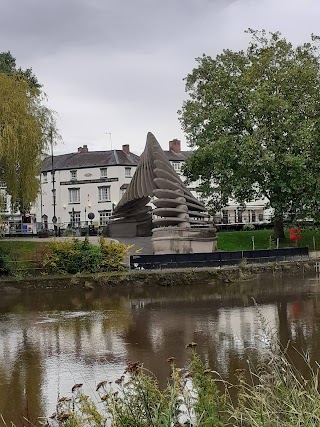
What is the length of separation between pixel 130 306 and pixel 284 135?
18626mm

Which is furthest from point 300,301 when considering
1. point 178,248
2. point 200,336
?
point 178,248

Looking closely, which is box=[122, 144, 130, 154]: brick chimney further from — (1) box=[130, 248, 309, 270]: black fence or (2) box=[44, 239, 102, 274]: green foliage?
(2) box=[44, 239, 102, 274]: green foliage

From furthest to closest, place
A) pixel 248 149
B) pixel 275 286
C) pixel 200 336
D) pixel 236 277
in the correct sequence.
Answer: pixel 248 149, pixel 236 277, pixel 275 286, pixel 200 336

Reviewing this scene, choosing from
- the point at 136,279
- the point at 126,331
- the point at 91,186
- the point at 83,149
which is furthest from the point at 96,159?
the point at 126,331

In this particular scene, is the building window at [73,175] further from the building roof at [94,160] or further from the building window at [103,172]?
the building window at [103,172]

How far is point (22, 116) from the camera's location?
26.5 meters

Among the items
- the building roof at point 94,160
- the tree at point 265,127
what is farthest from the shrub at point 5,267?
the building roof at point 94,160

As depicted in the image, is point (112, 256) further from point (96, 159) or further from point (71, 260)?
point (96, 159)

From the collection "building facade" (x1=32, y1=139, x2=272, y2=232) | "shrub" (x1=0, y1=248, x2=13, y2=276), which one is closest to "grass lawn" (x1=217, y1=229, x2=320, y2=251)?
"shrub" (x1=0, y1=248, x2=13, y2=276)

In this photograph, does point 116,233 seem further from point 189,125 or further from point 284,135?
point 284,135

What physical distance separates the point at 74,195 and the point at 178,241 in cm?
3593

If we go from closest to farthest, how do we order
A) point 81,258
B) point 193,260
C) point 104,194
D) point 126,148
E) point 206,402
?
point 206,402
point 81,258
point 193,260
point 104,194
point 126,148

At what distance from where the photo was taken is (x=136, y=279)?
81.9ft

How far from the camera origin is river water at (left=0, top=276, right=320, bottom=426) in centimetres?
1006
